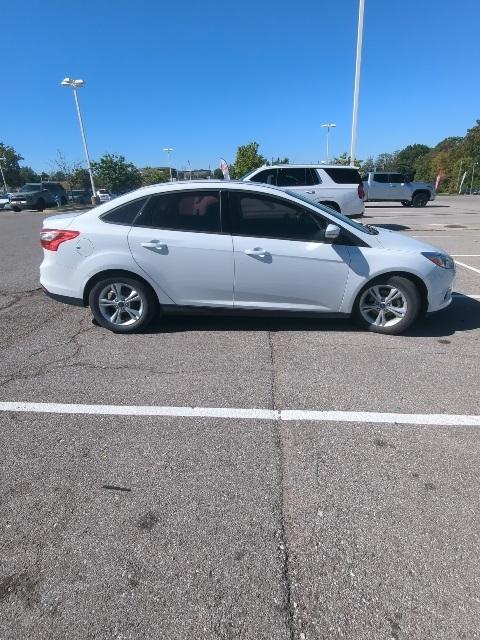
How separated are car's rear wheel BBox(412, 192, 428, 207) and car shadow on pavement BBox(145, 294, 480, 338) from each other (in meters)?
21.3

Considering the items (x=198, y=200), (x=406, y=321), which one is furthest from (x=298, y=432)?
(x=198, y=200)

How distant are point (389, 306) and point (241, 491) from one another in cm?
290

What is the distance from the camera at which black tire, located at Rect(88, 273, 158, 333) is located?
4.42 meters

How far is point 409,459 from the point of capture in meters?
2.55

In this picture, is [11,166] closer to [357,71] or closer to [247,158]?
[247,158]

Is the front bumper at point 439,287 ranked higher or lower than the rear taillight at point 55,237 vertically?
lower

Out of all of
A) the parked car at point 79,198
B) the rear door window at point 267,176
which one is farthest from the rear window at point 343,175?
the parked car at point 79,198

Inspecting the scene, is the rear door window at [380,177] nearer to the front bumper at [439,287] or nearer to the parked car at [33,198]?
the front bumper at [439,287]

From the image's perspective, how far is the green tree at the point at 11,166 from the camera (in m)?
71.1

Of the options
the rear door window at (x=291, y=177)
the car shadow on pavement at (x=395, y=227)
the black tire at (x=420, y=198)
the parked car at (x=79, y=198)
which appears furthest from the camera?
the parked car at (x=79, y=198)

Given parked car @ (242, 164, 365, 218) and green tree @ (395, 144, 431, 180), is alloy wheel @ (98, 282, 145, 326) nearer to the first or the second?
parked car @ (242, 164, 365, 218)

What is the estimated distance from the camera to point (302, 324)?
482 centimetres

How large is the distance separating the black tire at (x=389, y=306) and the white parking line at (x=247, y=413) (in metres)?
1.57

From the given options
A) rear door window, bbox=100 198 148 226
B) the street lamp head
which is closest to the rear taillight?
rear door window, bbox=100 198 148 226
